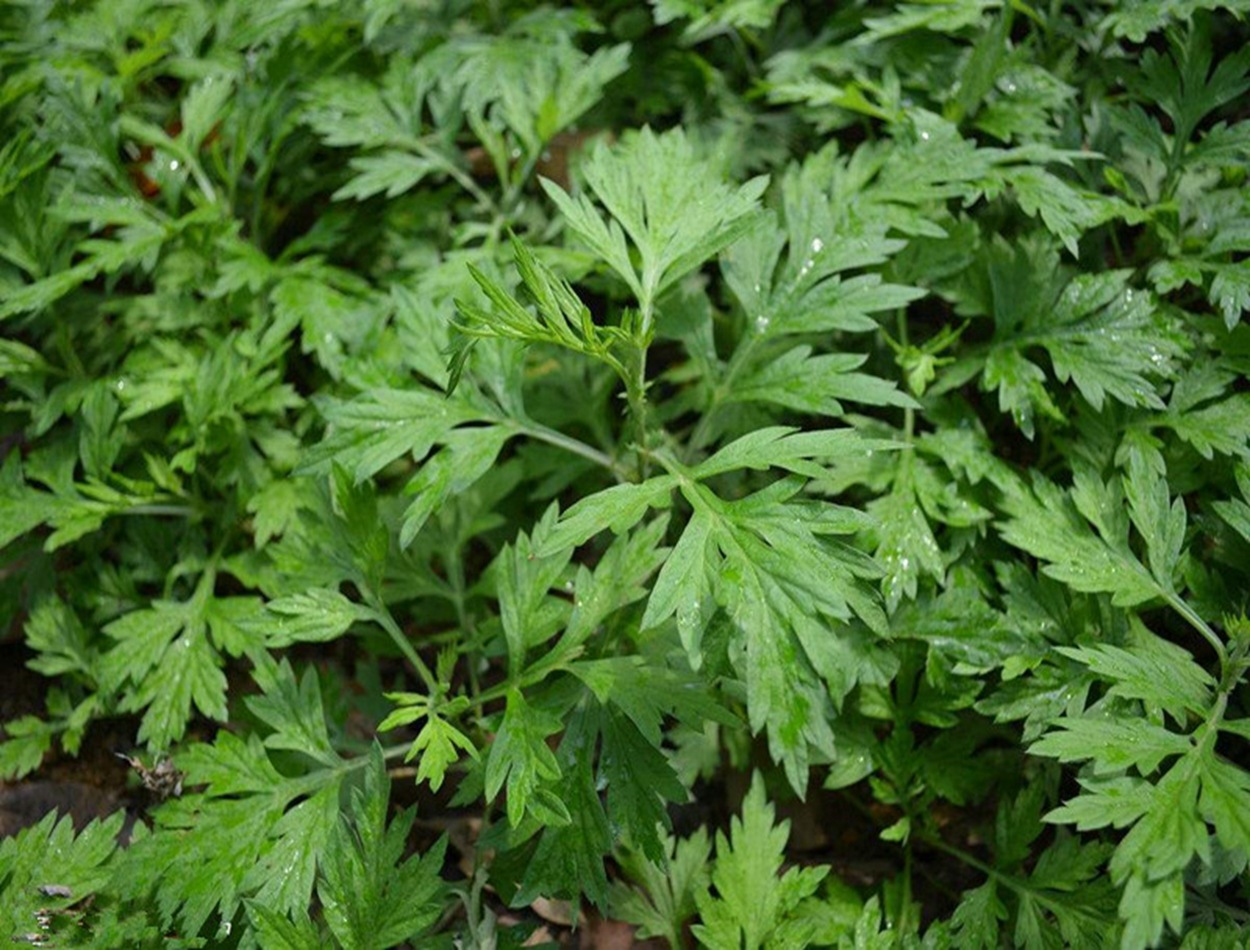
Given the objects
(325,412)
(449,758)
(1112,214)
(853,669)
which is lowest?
(853,669)

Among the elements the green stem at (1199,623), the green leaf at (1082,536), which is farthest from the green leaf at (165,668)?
Result: the green stem at (1199,623)

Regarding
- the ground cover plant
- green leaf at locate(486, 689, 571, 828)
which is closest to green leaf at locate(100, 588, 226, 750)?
the ground cover plant

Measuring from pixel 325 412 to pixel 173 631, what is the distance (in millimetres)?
733

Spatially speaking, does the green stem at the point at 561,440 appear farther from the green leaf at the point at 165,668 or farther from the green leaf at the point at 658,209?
the green leaf at the point at 165,668

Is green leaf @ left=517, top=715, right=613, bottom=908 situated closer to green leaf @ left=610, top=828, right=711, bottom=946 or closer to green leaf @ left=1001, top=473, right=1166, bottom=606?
green leaf @ left=610, top=828, right=711, bottom=946

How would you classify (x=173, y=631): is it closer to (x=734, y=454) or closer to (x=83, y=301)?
(x=83, y=301)

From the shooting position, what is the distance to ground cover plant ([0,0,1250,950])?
1.98 m

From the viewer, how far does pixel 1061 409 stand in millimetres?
2457

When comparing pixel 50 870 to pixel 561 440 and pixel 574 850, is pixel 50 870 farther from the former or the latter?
pixel 561 440

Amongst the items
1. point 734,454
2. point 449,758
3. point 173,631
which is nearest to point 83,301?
point 173,631

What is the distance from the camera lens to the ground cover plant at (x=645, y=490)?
1.98 m

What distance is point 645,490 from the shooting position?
6.46 ft

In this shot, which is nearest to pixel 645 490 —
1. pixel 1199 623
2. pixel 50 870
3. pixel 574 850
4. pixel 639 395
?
pixel 639 395

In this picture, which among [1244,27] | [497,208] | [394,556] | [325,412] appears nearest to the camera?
[325,412]
